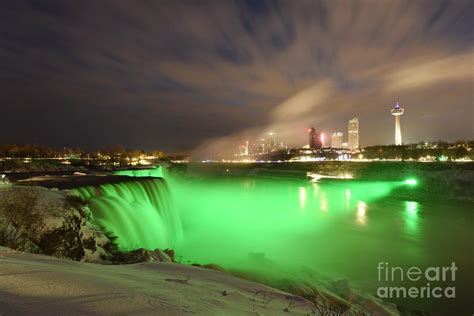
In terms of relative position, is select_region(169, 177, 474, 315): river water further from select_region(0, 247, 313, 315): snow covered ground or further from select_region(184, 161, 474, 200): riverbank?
select_region(0, 247, 313, 315): snow covered ground

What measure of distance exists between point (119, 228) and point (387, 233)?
21.8m

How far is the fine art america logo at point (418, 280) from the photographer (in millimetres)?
14648

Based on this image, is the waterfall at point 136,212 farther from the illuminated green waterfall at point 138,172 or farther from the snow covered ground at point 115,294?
the illuminated green waterfall at point 138,172

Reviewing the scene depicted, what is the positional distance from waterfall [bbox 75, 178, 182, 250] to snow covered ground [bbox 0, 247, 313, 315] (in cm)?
910

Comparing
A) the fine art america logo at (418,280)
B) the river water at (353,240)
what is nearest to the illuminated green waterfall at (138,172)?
the river water at (353,240)

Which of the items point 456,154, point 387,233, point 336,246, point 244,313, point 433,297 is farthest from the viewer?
point 456,154

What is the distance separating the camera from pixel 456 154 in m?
95.9

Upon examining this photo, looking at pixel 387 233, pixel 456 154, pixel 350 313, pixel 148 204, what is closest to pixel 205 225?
pixel 148 204

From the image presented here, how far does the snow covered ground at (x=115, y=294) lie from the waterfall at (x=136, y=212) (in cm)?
910

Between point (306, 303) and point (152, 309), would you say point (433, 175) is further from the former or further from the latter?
point (152, 309)

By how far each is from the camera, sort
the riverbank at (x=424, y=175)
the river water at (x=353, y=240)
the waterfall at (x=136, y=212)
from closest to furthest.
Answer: the waterfall at (x=136, y=212), the river water at (x=353, y=240), the riverbank at (x=424, y=175)

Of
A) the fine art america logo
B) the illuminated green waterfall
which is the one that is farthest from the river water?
the illuminated green waterfall

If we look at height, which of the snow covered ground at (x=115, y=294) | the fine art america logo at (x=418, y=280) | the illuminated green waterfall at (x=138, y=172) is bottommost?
the fine art america logo at (x=418, y=280)

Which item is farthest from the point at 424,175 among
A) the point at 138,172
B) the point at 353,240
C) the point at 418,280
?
the point at 418,280
